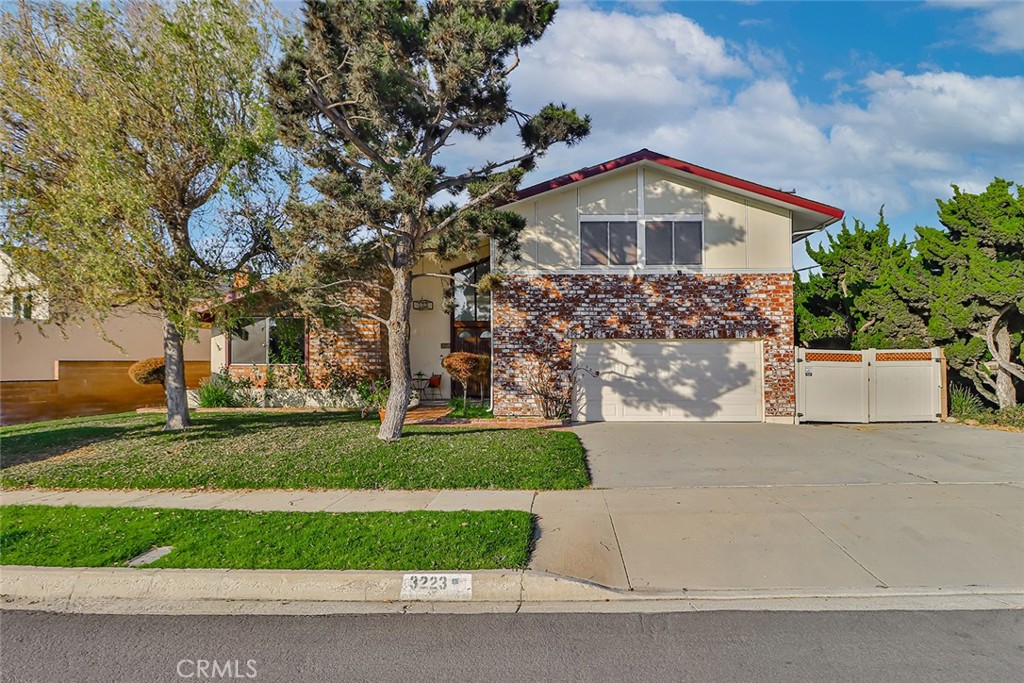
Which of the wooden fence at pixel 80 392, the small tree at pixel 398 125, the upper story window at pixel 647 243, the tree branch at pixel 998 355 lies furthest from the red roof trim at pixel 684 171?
the wooden fence at pixel 80 392

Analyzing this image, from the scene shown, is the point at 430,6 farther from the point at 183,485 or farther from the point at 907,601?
the point at 907,601

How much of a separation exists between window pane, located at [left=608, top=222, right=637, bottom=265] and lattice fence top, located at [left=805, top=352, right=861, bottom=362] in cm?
450

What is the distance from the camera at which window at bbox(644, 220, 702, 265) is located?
1338 centimetres

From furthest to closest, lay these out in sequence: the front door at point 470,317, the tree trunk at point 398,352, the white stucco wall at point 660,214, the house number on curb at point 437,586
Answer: the front door at point 470,317 < the white stucco wall at point 660,214 < the tree trunk at point 398,352 < the house number on curb at point 437,586

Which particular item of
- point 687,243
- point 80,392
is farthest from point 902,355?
point 80,392

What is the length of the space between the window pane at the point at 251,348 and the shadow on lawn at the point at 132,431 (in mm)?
2387

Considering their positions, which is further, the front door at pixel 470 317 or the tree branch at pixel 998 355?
the front door at pixel 470 317

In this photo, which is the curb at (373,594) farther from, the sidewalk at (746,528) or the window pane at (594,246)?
the window pane at (594,246)

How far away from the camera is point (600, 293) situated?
524 inches

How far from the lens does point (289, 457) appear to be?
9.17 m

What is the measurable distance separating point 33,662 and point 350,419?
937 cm

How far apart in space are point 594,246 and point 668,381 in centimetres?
353

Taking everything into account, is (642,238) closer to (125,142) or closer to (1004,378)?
(1004,378)

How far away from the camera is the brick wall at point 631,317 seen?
518 inches
